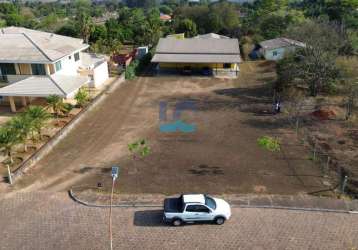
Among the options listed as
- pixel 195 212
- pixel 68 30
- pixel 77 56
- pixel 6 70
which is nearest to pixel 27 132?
pixel 195 212

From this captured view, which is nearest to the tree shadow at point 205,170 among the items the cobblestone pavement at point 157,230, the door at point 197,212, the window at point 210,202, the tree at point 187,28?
the cobblestone pavement at point 157,230

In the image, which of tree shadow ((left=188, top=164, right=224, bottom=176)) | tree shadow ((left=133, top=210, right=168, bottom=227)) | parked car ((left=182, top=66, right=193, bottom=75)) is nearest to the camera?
tree shadow ((left=133, top=210, right=168, bottom=227))

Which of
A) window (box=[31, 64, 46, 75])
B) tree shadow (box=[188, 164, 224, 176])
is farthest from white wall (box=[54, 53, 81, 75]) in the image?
tree shadow (box=[188, 164, 224, 176])

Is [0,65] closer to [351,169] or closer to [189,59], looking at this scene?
[189,59]

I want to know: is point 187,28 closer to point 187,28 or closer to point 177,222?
point 187,28

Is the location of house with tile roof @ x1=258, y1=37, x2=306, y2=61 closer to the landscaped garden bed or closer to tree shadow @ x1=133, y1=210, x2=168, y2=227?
the landscaped garden bed

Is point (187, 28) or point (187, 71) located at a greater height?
point (187, 28)

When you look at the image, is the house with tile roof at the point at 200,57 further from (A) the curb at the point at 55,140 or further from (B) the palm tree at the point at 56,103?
(B) the palm tree at the point at 56,103
